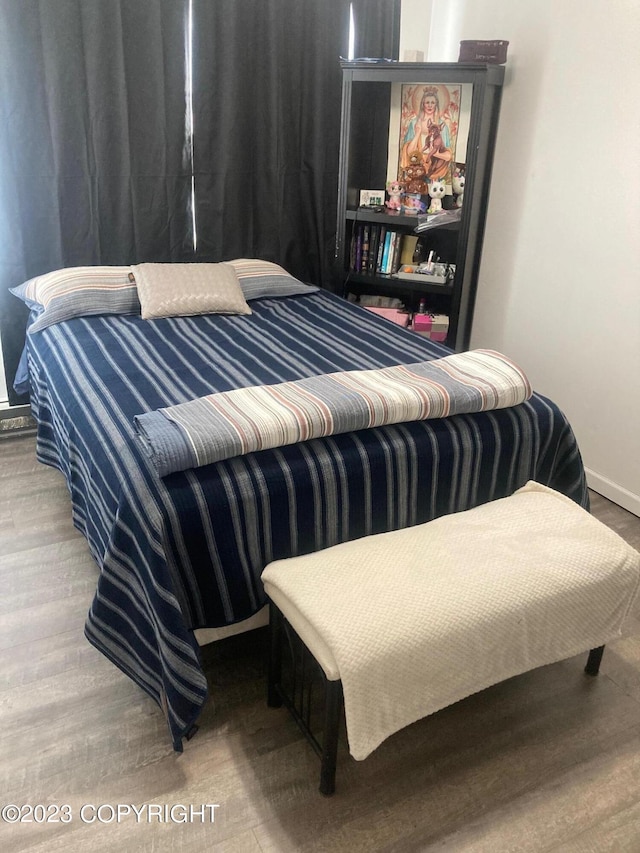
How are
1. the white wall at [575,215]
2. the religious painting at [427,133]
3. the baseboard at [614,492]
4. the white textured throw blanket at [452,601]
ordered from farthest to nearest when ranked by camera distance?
the religious painting at [427,133], the baseboard at [614,492], the white wall at [575,215], the white textured throw blanket at [452,601]

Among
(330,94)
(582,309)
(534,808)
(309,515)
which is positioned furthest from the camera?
(330,94)

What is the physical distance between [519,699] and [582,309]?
1.62m

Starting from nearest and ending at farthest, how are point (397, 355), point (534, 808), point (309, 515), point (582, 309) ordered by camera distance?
point (534, 808)
point (309, 515)
point (397, 355)
point (582, 309)

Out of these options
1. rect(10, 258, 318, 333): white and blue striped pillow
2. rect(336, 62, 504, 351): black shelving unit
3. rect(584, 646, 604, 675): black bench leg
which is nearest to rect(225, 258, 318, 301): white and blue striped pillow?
rect(10, 258, 318, 333): white and blue striped pillow

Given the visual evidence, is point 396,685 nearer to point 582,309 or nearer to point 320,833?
point 320,833

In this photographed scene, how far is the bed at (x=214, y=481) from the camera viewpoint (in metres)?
1.49

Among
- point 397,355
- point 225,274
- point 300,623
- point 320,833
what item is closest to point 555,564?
point 300,623

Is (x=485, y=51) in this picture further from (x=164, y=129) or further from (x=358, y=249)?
(x=164, y=129)

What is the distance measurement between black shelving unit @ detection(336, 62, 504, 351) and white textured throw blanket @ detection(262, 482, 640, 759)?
5.71 ft

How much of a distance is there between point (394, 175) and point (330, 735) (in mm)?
2600

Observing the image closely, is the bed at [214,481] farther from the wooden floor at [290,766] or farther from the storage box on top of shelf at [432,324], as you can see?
the storage box on top of shelf at [432,324]

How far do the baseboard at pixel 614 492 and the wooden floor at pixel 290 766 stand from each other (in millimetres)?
816

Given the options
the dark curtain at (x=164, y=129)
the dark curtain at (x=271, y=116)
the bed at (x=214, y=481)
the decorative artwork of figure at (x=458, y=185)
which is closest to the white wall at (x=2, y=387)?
the dark curtain at (x=164, y=129)

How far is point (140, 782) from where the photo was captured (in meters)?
1.47
